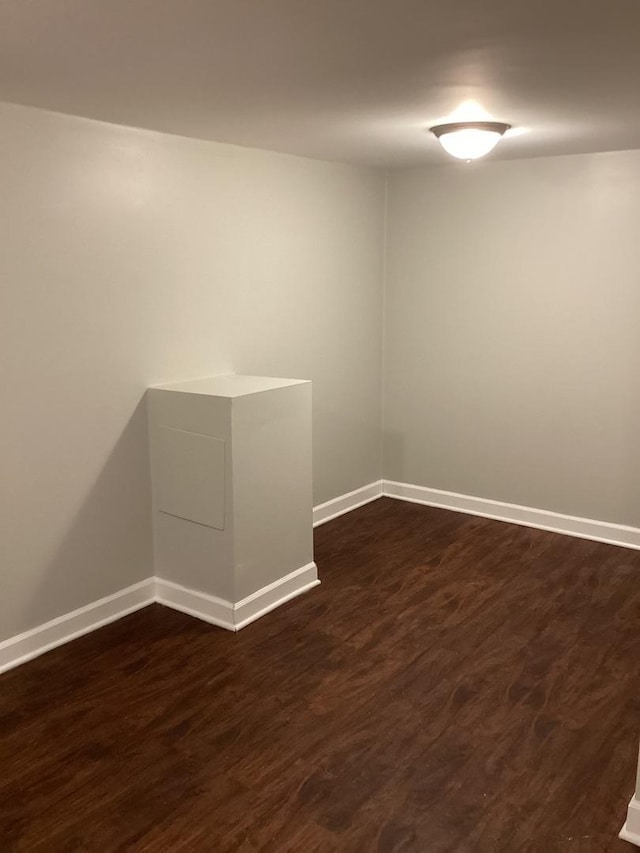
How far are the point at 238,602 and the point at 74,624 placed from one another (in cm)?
67

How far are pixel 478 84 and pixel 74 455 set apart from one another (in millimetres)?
2012

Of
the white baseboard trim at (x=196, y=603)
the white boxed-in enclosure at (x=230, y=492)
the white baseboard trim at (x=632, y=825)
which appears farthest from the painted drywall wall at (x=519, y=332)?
the white baseboard trim at (x=632, y=825)

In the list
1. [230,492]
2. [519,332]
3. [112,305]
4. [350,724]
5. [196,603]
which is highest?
[112,305]

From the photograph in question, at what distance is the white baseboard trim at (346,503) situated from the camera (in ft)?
14.6

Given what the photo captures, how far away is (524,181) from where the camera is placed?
4133mm

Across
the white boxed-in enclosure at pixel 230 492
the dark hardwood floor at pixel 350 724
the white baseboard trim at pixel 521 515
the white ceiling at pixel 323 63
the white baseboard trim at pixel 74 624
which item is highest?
the white ceiling at pixel 323 63

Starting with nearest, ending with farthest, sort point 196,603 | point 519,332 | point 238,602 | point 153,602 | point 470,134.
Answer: point 470,134 < point 238,602 < point 196,603 < point 153,602 < point 519,332

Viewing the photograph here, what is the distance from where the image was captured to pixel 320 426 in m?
4.40

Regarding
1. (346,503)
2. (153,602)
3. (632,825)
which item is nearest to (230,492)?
(153,602)

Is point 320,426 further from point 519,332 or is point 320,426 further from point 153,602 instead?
point 153,602

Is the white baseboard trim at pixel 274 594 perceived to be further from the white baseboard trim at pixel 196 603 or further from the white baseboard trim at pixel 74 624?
the white baseboard trim at pixel 74 624

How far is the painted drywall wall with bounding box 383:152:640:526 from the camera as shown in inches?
156

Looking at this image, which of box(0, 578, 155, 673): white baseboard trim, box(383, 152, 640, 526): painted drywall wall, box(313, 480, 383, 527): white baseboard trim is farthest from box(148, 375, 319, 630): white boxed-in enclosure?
box(383, 152, 640, 526): painted drywall wall

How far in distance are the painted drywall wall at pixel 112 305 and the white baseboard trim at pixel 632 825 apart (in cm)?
215
